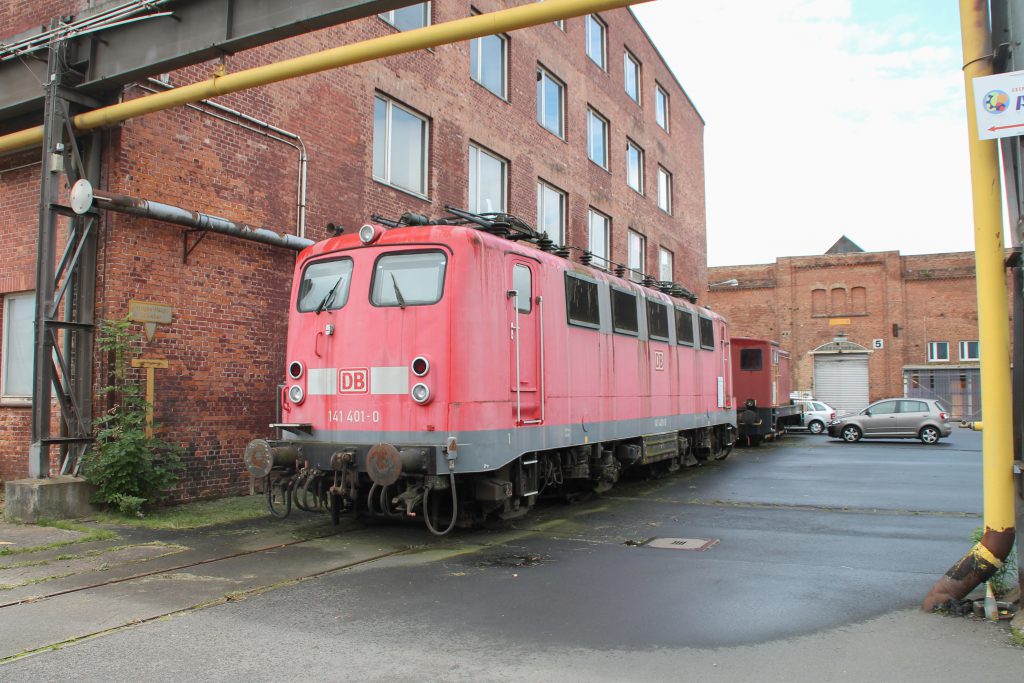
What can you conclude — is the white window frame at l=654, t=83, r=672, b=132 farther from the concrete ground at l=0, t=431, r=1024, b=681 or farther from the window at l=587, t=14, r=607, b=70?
the concrete ground at l=0, t=431, r=1024, b=681

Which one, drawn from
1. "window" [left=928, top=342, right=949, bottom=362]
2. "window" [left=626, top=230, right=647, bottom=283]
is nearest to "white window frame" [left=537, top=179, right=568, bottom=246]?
"window" [left=626, top=230, right=647, bottom=283]

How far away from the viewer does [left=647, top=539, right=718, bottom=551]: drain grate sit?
8227 mm

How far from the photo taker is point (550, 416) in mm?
9508

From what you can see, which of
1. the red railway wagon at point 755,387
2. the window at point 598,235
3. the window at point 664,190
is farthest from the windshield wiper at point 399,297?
the window at point 664,190

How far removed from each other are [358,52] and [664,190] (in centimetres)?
2224

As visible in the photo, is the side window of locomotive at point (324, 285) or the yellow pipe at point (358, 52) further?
the side window of locomotive at point (324, 285)

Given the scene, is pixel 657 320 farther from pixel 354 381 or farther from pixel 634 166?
pixel 634 166

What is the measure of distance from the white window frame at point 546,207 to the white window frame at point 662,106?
836 centimetres

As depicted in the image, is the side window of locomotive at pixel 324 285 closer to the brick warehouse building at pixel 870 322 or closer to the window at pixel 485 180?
the window at pixel 485 180

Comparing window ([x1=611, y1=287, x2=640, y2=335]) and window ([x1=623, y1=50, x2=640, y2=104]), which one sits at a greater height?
A: window ([x1=623, y1=50, x2=640, y2=104])

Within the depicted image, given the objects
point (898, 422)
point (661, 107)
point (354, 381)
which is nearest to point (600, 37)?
point (661, 107)

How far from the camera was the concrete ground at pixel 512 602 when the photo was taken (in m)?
4.79

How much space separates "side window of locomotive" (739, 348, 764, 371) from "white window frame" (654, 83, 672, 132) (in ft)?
28.9

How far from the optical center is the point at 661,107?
95.0 ft
